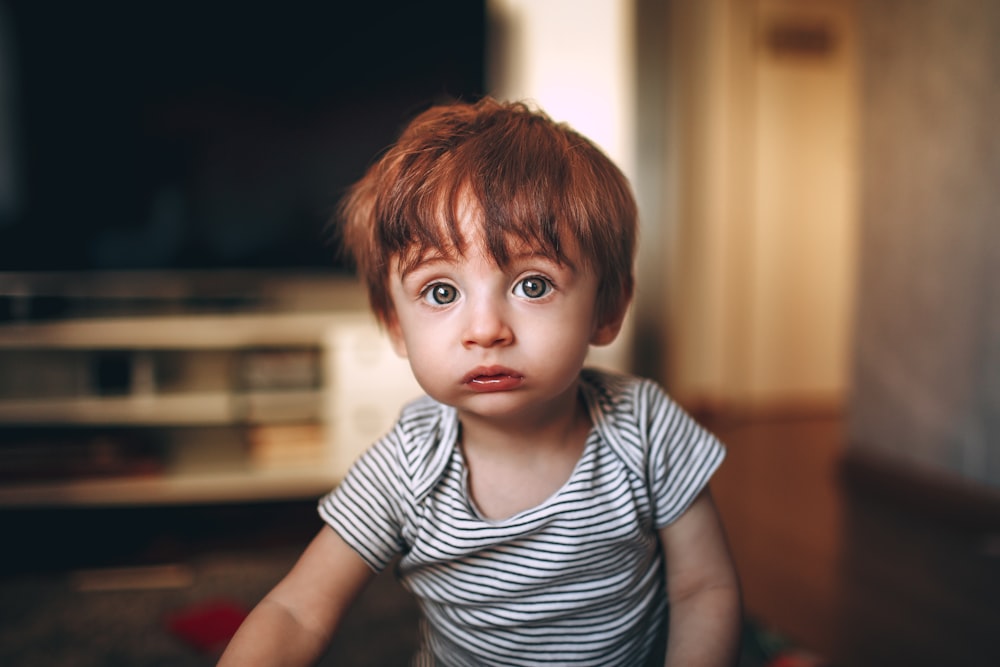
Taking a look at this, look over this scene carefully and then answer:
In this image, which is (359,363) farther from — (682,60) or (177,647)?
(682,60)

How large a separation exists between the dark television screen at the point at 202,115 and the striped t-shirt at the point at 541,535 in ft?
4.85

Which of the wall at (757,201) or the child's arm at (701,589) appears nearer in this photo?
the child's arm at (701,589)

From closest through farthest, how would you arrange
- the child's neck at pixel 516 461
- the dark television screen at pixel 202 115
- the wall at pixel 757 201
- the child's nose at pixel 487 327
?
the child's nose at pixel 487 327 < the child's neck at pixel 516 461 < the dark television screen at pixel 202 115 < the wall at pixel 757 201

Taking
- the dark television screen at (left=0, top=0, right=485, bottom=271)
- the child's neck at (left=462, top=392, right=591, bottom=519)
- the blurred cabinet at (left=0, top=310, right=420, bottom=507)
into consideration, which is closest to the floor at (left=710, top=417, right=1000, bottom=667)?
the child's neck at (left=462, top=392, right=591, bottom=519)

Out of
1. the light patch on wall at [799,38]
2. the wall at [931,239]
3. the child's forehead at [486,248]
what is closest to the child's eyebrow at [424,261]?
the child's forehead at [486,248]

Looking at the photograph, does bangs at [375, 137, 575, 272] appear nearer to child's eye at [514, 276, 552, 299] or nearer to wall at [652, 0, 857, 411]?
child's eye at [514, 276, 552, 299]

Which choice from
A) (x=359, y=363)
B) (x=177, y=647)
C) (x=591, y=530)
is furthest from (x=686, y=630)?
(x=359, y=363)

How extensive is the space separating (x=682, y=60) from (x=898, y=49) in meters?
1.34

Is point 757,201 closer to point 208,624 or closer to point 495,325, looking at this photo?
point 208,624

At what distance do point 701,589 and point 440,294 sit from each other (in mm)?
339

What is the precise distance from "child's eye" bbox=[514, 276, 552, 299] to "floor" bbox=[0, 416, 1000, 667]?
0.79 m

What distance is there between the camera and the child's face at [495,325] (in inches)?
21.8

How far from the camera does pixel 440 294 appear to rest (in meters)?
0.58

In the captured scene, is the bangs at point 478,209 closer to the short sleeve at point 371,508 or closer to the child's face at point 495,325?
the child's face at point 495,325
